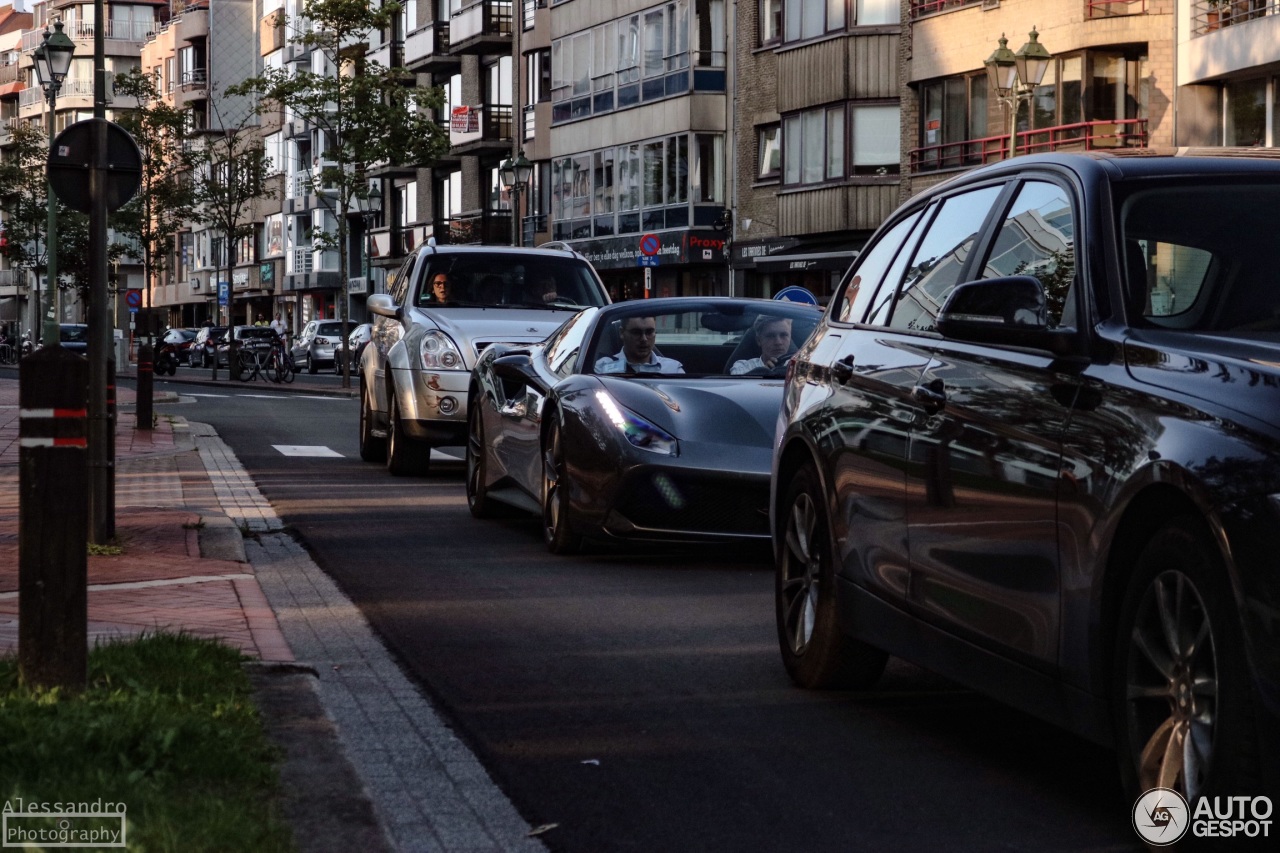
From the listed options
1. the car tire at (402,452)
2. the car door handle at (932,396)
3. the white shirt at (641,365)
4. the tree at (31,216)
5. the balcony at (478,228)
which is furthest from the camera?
the tree at (31,216)

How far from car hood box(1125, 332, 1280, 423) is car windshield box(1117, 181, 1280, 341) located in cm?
18

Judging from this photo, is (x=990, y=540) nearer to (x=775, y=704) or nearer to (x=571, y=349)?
(x=775, y=704)

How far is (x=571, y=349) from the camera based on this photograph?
11.6 meters

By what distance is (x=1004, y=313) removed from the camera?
498 centimetres

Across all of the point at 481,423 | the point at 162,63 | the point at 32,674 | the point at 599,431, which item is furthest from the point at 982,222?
the point at 162,63

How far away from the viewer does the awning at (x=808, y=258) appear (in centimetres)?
4594

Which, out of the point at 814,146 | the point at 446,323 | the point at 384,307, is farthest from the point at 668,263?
the point at 446,323

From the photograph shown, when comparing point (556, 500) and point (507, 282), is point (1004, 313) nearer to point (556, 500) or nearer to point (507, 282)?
point (556, 500)

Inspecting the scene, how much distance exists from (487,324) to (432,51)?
189 ft

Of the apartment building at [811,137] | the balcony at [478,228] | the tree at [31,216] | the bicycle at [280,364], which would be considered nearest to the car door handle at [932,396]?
the apartment building at [811,137]

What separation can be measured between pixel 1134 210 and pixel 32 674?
3193 millimetres

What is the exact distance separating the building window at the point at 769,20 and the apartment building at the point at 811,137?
0.08ft

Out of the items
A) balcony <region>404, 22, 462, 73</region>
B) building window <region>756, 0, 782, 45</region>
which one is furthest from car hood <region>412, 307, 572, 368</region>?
balcony <region>404, 22, 462, 73</region>

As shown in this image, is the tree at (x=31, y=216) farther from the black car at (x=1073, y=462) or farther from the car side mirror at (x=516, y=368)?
the black car at (x=1073, y=462)
